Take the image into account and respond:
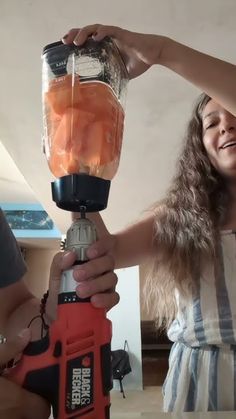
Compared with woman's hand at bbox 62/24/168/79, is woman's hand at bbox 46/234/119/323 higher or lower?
lower

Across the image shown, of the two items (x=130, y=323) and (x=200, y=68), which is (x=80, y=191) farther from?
(x=130, y=323)

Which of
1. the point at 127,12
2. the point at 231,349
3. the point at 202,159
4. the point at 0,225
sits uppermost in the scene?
the point at 127,12

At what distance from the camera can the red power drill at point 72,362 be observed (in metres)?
0.31

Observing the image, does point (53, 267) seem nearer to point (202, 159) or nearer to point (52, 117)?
point (52, 117)

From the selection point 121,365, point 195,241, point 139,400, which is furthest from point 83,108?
point 121,365

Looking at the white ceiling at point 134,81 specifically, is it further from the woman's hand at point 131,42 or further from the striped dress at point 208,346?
the striped dress at point 208,346

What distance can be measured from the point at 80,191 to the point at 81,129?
68mm

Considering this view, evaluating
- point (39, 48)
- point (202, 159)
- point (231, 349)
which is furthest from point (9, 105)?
point (231, 349)

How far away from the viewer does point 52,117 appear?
399mm

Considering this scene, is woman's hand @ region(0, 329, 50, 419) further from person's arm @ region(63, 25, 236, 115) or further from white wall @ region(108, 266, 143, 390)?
white wall @ region(108, 266, 143, 390)

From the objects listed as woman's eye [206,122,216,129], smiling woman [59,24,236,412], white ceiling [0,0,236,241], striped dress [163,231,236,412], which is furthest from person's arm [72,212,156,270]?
white ceiling [0,0,236,241]

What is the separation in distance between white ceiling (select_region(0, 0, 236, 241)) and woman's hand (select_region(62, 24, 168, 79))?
566mm

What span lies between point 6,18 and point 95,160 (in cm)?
85

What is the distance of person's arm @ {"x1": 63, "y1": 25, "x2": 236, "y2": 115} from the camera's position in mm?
459
